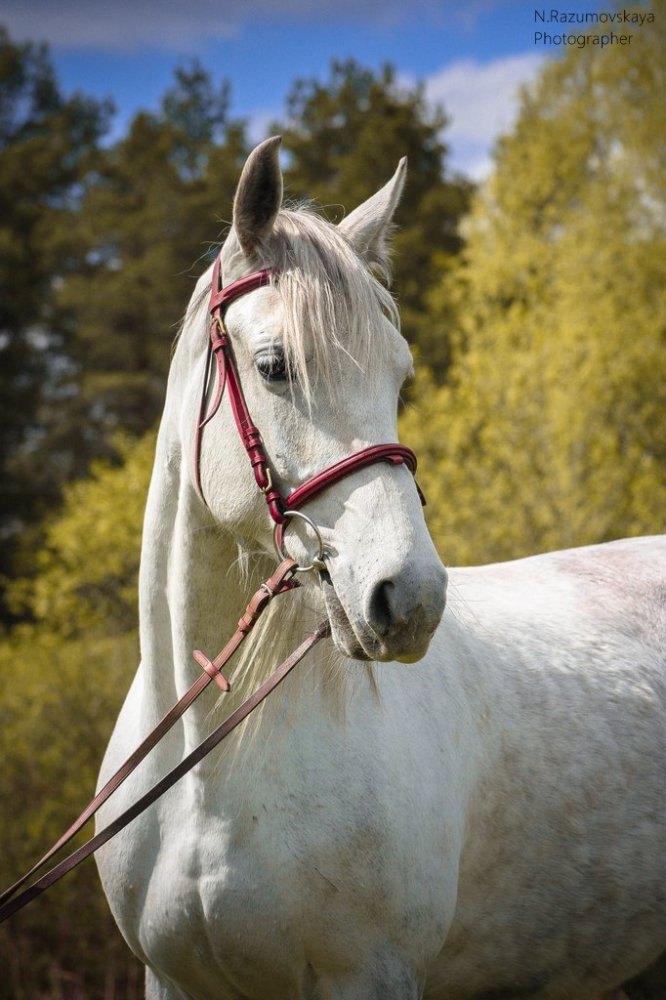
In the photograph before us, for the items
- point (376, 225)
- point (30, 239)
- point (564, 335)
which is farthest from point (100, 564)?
point (30, 239)

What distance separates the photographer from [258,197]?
221cm

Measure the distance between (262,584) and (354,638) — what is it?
36 centimetres

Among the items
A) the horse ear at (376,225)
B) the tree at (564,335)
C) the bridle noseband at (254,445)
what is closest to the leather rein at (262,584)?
the bridle noseband at (254,445)

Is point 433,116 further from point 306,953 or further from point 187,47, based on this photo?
point 306,953

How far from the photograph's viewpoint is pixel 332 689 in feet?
7.89

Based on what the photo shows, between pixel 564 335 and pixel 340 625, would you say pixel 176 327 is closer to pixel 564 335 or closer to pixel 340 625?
pixel 564 335

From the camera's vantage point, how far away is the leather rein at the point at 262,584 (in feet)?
6.70

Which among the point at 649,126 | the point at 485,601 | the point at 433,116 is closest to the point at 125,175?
the point at 433,116

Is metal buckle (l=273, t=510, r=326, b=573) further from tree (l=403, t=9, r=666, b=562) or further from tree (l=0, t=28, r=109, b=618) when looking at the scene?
tree (l=0, t=28, r=109, b=618)

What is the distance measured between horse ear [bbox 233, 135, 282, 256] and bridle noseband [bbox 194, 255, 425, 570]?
10 centimetres

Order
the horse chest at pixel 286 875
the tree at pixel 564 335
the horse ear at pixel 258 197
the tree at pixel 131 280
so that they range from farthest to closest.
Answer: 1. the tree at pixel 131 280
2. the tree at pixel 564 335
3. the horse chest at pixel 286 875
4. the horse ear at pixel 258 197

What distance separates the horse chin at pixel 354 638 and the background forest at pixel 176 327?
3.43 feet

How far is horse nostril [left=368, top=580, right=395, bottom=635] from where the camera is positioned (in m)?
1.89

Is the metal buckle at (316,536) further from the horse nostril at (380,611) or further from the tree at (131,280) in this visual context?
the tree at (131,280)
